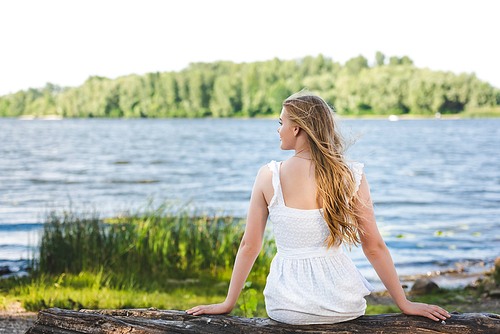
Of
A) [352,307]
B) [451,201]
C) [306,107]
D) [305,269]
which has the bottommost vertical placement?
[451,201]

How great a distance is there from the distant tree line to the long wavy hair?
2845 inches

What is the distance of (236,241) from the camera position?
7.37 meters

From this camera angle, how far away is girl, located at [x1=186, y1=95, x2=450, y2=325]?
7.45 ft

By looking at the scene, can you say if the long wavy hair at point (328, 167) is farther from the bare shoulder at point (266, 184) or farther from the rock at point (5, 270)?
the rock at point (5, 270)

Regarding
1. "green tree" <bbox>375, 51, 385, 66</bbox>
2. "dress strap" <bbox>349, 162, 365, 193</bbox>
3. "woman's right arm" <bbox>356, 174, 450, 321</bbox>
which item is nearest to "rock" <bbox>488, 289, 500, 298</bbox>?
"woman's right arm" <bbox>356, 174, 450, 321</bbox>

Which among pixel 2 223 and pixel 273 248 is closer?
pixel 273 248

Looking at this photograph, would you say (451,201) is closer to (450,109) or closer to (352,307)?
(352,307)

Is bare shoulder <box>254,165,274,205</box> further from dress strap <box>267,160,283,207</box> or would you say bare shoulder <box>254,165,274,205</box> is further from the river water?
the river water

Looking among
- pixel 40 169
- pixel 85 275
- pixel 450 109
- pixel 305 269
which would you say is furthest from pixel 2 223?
pixel 450 109

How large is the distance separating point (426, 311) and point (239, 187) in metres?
16.5

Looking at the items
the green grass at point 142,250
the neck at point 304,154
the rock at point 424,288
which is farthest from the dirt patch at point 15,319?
the rock at point 424,288

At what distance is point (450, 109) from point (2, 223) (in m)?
82.2

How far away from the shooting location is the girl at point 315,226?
2.27m

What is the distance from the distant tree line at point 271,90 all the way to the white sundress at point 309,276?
7238 centimetres
